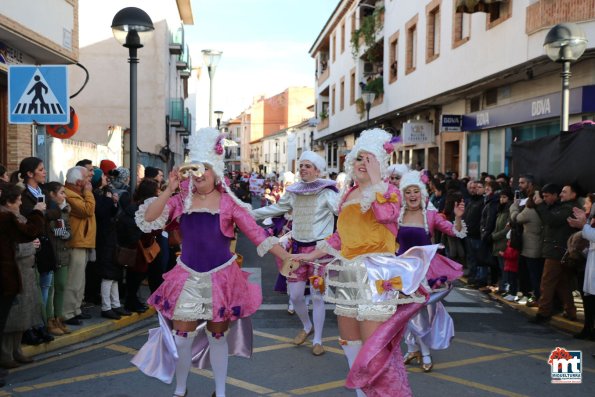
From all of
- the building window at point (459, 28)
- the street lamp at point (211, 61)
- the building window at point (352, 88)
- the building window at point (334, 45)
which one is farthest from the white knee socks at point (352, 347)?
the building window at point (334, 45)

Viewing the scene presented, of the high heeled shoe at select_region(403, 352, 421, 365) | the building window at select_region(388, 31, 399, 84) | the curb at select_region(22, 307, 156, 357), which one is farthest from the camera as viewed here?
the building window at select_region(388, 31, 399, 84)

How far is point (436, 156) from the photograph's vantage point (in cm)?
2236

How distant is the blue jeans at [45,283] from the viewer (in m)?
6.63

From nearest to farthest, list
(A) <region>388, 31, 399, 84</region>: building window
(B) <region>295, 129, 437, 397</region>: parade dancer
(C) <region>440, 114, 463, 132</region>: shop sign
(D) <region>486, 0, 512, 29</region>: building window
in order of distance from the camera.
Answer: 1. (B) <region>295, 129, 437, 397</region>: parade dancer
2. (D) <region>486, 0, 512, 29</region>: building window
3. (C) <region>440, 114, 463, 132</region>: shop sign
4. (A) <region>388, 31, 399, 84</region>: building window

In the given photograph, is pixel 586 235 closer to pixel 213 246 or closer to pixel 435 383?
pixel 435 383

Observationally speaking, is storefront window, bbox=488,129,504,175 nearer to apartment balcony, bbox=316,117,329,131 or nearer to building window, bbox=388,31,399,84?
building window, bbox=388,31,399,84

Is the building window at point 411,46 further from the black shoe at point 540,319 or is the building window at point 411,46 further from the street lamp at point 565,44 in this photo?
the black shoe at point 540,319

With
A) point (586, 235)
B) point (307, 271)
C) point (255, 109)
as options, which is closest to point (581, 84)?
point (586, 235)

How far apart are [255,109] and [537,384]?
9007 centimetres

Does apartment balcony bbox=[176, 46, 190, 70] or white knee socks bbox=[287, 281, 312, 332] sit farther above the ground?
apartment balcony bbox=[176, 46, 190, 70]

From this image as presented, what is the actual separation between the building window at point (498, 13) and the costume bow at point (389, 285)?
12271 millimetres

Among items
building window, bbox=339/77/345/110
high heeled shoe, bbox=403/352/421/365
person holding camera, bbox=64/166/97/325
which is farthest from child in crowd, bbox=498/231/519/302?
building window, bbox=339/77/345/110

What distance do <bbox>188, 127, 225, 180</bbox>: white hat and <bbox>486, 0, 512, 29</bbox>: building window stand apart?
12.0m

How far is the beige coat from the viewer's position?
864cm
